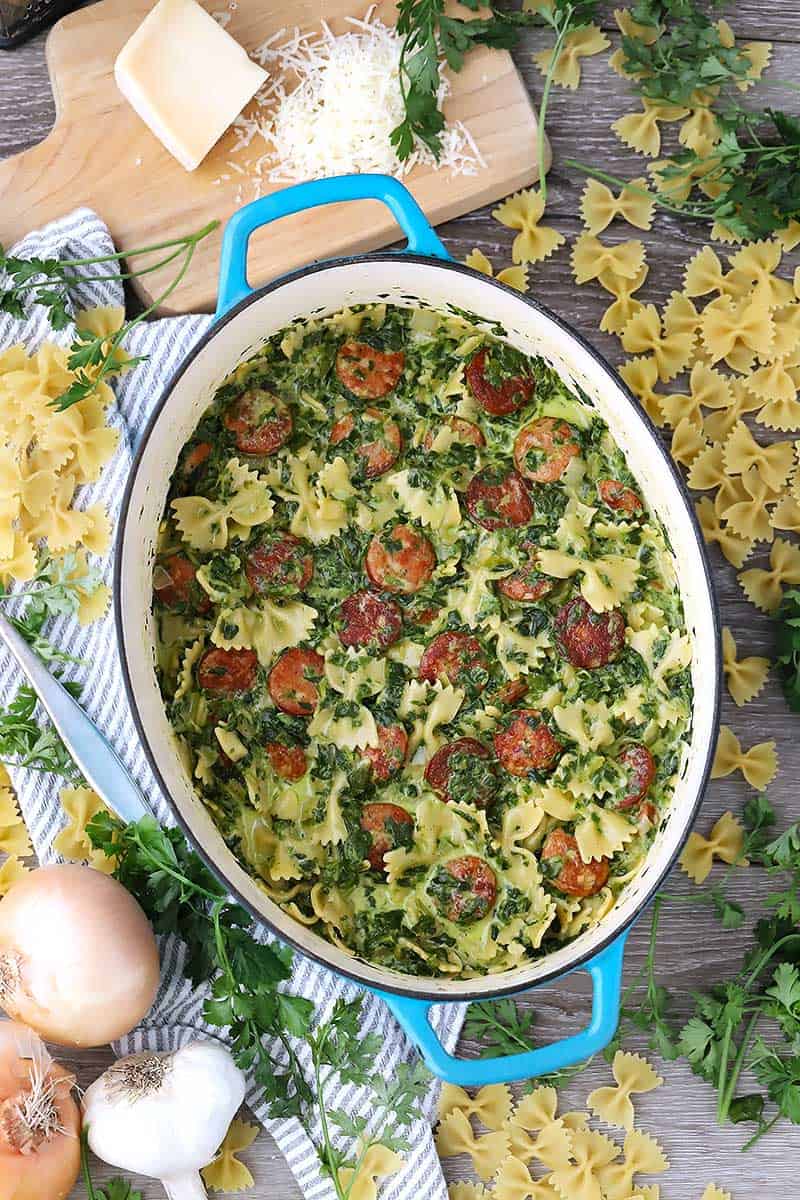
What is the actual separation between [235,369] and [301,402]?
18 cm

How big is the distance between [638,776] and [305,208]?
1380mm

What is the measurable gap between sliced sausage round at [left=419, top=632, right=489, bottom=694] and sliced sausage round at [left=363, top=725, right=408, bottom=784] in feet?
0.46

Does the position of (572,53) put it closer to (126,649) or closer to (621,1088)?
(126,649)

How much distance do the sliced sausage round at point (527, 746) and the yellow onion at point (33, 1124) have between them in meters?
1.21

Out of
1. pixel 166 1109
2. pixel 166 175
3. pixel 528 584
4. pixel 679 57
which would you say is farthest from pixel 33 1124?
pixel 679 57

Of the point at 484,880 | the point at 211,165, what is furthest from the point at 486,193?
the point at 484,880

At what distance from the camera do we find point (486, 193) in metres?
2.86

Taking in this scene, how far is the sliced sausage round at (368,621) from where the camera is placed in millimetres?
2721

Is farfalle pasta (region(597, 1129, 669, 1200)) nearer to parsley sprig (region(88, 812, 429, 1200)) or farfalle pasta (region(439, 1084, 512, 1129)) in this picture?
farfalle pasta (region(439, 1084, 512, 1129))

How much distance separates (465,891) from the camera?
264 centimetres

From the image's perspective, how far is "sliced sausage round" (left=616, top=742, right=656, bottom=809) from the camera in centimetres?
264

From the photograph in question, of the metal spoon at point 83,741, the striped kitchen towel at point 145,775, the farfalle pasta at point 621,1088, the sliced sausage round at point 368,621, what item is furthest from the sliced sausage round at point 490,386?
the farfalle pasta at point 621,1088

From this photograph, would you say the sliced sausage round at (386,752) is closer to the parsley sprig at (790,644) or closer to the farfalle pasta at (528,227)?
the parsley sprig at (790,644)

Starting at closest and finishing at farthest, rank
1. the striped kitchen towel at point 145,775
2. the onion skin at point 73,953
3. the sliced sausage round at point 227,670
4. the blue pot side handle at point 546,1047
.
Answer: the blue pot side handle at point 546,1047 → the onion skin at point 73,953 → the sliced sausage round at point 227,670 → the striped kitchen towel at point 145,775
